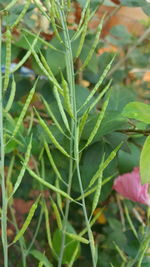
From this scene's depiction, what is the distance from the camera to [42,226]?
0.76 meters

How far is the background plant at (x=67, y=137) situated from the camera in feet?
0.87

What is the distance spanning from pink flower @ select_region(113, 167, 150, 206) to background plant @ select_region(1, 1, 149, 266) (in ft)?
0.04

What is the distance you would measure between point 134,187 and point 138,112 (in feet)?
0.37

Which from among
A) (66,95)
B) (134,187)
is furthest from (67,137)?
(134,187)

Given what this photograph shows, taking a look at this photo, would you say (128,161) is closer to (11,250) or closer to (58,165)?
(58,165)

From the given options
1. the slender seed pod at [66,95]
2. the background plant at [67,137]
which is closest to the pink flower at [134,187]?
the background plant at [67,137]

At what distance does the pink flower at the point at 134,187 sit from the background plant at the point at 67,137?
12 millimetres

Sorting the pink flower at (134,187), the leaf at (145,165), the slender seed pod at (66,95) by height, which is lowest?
the pink flower at (134,187)

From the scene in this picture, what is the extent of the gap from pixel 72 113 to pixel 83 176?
171 millimetres

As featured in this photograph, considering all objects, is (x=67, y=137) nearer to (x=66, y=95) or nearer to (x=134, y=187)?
(x=66, y=95)

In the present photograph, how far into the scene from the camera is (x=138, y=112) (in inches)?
11.9

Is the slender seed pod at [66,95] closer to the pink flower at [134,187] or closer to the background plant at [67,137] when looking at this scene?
the background plant at [67,137]

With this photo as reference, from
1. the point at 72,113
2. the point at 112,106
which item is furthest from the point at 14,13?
the point at 72,113

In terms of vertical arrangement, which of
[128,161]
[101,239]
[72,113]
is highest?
[72,113]
